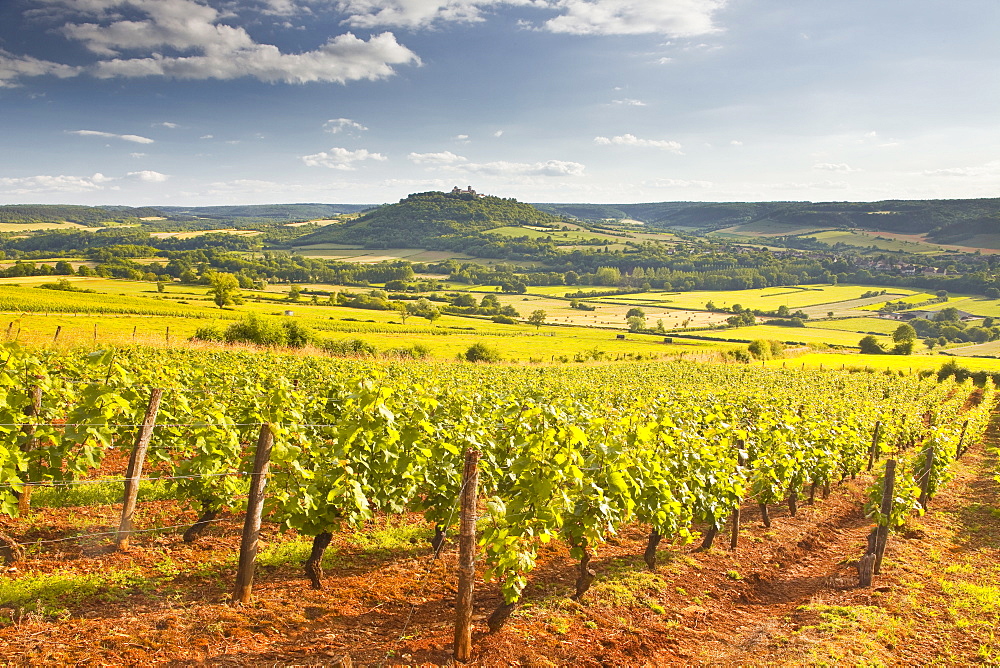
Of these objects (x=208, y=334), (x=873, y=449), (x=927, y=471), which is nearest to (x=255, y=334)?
(x=208, y=334)

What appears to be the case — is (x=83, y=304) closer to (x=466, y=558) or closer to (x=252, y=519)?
(x=252, y=519)

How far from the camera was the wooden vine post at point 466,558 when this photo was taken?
5.80m

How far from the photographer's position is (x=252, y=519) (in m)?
6.70

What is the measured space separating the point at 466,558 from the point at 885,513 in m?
8.63

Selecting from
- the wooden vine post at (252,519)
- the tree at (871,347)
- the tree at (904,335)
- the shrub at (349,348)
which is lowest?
the tree at (871,347)

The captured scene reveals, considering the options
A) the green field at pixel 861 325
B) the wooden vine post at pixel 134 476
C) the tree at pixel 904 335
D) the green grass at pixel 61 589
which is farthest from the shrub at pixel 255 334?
the green field at pixel 861 325

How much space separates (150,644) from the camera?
18.4 feet

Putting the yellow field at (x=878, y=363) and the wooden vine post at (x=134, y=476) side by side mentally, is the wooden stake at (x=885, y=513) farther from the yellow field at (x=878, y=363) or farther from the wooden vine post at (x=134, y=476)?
the yellow field at (x=878, y=363)

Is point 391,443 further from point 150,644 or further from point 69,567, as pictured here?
point 69,567

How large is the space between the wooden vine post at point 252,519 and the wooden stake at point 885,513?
10.4 meters

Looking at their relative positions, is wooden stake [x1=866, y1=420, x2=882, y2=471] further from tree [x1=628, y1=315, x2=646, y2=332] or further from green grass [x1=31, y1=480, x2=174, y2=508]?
tree [x1=628, y1=315, x2=646, y2=332]

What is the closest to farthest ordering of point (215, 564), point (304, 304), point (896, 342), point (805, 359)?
1. point (215, 564)
2. point (805, 359)
3. point (896, 342)
4. point (304, 304)

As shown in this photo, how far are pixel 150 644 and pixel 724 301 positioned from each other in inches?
5497

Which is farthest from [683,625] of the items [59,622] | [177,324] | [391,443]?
[177,324]
